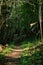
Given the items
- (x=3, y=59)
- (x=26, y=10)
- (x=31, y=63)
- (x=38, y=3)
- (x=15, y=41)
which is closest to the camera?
(x=31, y=63)

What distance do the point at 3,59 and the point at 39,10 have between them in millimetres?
7091

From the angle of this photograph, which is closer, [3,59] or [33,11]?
[3,59]

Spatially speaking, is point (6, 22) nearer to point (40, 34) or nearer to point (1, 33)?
point (1, 33)

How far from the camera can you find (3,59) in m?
13.6

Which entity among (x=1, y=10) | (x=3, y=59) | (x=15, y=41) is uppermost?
(x=1, y=10)

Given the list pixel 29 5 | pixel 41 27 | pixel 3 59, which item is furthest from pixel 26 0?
pixel 3 59

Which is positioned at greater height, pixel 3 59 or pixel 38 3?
pixel 38 3

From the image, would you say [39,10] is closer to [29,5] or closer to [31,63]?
[29,5]

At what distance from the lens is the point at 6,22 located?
22891 mm

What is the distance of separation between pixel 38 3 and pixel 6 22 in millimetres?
4781

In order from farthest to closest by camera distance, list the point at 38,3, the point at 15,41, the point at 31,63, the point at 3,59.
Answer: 1. the point at 15,41
2. the point at 38,3
3. the point at 3,59
4. the point at 31,63

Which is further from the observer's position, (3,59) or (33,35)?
(33,35)

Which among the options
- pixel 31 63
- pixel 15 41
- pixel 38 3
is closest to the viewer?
pixel 31 63

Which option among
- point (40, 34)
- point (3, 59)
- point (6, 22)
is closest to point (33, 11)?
point (40, 34)
